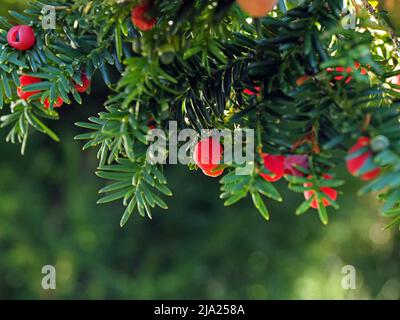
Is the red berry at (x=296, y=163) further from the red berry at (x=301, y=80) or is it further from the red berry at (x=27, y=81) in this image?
the red berry at (x=27, y=81)

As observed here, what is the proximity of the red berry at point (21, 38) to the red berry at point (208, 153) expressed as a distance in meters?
0.19

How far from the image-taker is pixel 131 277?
2504 mm

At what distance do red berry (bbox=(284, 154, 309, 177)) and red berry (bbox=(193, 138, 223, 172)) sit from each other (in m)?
0.06

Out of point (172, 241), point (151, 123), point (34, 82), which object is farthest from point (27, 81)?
point (172, 241)

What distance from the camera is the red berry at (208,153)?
18.7 inches

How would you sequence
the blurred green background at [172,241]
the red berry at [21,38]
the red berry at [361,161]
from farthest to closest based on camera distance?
the blurred green background at [172,241], the red berry at [21,38], the red berry at [361,161]

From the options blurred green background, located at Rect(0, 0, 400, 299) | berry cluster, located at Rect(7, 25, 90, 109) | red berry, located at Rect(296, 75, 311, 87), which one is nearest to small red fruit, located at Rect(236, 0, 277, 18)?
red berry, located at Rect(296, 75, 311, 87)

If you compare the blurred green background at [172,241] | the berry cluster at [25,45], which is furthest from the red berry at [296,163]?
the blurred green background at [172,241]

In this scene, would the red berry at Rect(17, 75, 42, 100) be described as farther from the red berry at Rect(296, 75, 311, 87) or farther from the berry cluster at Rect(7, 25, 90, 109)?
the red berry at Rect(296, 75, 311, 87)

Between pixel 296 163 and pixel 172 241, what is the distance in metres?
2.18

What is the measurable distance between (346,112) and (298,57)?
0.26ft

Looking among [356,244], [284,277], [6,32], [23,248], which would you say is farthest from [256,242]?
[6,32]

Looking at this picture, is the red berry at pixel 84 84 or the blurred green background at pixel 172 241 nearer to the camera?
the red berry at pixel 84 84

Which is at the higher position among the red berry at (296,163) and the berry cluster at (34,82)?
the berry cluster at (34,82)
